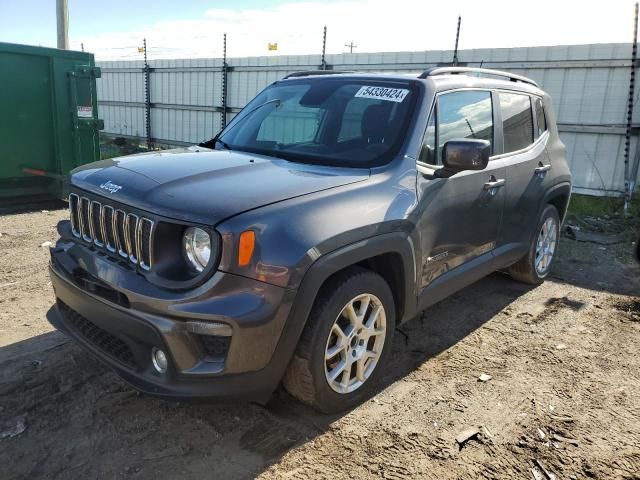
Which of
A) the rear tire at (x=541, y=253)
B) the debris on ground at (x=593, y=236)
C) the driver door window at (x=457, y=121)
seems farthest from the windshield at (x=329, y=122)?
the debris on ground at (x=593, y=236)

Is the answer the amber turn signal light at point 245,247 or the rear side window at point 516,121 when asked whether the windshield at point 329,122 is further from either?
the rear side window at point 516,121

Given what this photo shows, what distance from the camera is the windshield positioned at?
339cm

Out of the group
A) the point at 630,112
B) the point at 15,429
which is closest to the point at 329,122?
the point at 15,429

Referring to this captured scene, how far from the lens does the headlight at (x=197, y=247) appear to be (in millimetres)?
2482

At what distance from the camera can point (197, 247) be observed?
2.51m

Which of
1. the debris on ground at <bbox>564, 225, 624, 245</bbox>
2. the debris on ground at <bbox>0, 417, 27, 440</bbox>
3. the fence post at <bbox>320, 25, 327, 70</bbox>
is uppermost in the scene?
the fence post at <bbox>320, 25, 327, 70</bbox>

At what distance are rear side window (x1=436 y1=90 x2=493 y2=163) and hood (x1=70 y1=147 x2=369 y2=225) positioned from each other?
2.74ft

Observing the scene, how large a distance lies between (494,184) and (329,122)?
1308 millimetres

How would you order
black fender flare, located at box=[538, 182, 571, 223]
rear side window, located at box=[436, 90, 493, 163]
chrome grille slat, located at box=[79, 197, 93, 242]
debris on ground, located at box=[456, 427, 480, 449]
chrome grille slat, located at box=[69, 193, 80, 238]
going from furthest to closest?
black fender flare, located at box=[538, 182, 571, 223] < rear side window, located at box=[436, 90, 493, 163] < chrome grille slat, located at box=[69, 193, 80, 238] < chrome grille slat, located at box=[79, 197, 93, 242] < debris on ground, located at box=[456, 427, 480, 449]

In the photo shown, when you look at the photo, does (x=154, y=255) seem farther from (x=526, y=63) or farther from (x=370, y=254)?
(x=526, y=63)

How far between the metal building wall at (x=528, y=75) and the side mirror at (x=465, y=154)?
691 centimetres

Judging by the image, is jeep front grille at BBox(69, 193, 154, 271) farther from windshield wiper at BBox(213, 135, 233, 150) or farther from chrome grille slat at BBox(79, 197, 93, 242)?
windshield wiper at BBox(213, 135, 233, 150)

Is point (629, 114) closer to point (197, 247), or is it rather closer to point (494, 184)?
point (494, 184)

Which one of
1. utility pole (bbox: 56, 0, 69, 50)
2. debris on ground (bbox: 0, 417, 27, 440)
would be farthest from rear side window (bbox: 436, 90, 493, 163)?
utility pole (bbox: 56, 0, 69, 50)
